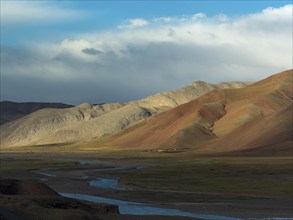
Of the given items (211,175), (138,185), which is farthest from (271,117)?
(138,185)

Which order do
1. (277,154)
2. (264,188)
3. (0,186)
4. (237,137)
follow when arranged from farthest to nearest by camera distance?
(237,137), (277,154), (264,188), (0,186)

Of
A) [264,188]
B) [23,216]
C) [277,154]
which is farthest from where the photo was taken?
[277,154]

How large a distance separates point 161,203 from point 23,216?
74.9ft

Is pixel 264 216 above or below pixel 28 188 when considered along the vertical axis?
below

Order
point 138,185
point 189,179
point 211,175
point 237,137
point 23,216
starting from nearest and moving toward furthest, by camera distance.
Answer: point 23,216 → point 138,185 → point 189,179 → point 211,175 → point 237,137

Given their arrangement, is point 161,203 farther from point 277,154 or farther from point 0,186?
point 277,154

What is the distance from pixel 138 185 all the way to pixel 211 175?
1646 cm

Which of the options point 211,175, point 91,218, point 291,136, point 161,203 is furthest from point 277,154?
point 91,218

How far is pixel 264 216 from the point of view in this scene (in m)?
39.0

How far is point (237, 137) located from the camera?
618 ft

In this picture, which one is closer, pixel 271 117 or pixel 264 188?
pixel 264 188

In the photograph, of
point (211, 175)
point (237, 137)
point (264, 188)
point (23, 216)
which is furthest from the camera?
point (237, 137)

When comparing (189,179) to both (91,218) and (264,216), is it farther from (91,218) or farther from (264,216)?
(91,218)

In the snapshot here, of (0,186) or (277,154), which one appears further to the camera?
(277,154)
